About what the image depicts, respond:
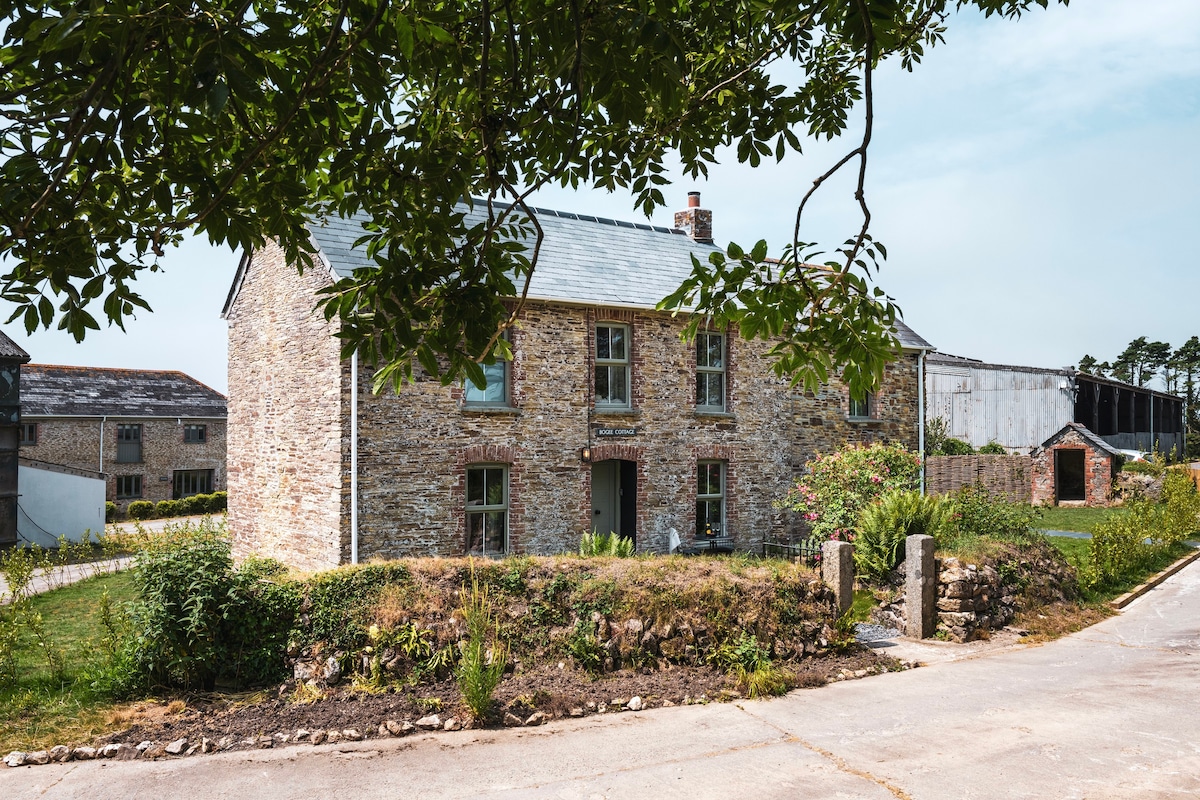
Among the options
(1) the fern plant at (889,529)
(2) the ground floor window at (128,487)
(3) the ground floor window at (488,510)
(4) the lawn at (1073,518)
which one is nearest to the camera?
(1) the fern plant at (889,529)

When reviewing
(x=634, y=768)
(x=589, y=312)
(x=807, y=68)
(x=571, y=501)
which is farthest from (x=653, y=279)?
(x=634, y=768)

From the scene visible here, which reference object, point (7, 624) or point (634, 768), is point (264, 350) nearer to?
point (7, 624)

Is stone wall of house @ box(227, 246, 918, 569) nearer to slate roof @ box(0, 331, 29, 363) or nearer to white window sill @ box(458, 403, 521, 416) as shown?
white window sill @ box(458, 403, 521, 416)

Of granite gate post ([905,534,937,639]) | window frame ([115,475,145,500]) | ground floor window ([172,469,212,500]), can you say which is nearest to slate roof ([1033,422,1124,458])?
granite gate post ([905,534,937,639])

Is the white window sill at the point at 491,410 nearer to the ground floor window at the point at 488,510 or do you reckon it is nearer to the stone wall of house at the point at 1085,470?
the ground floor window at the point at 488,510

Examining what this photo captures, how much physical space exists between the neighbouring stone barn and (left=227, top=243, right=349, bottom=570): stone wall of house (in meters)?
26.5

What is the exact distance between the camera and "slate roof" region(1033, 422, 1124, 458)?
30719 mm

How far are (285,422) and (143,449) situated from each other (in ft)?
88.6

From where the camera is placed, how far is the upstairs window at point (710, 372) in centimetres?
1831

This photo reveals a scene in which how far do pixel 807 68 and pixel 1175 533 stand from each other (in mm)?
18916

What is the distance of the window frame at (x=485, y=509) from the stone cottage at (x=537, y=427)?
31 mm

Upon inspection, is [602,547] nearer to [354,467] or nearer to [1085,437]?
[354,467]

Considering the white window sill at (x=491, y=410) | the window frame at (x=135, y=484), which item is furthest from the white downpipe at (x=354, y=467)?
the window frame at (x=135, y=484)

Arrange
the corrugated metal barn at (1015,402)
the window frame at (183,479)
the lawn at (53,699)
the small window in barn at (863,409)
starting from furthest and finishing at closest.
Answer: the window frame at (183,479), the corrugated metal barn at (1015,402), the small window in barn at (863,409), the lawn at (53,699)
